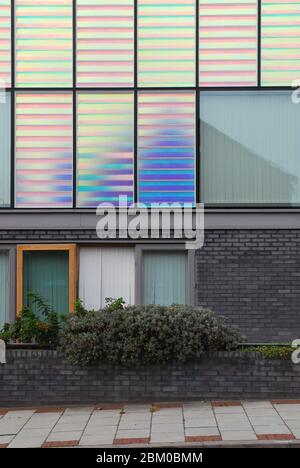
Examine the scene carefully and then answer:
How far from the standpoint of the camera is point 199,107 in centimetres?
1264

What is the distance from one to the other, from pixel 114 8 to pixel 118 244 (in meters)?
4.36

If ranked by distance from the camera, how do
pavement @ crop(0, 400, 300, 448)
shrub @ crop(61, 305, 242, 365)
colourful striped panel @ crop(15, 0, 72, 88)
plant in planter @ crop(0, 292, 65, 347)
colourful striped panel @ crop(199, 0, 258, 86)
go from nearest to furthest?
pavement @ crop(0, 400, 300, 448) < shrub @ crop(61, 305, 242, 365) < plant in planter @ crop(0, 292, 65, 347) < colourful striped panel @ crop(199, 0, 258, 86) < colourful striped panel @ crop(15, 0, 72, 88)

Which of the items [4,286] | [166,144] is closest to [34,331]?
[4,286]

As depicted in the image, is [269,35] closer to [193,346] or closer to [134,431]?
[193,346]

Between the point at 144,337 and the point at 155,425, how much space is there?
152 cm

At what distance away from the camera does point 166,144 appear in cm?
1266

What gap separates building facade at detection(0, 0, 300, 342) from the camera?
1262 centimetres

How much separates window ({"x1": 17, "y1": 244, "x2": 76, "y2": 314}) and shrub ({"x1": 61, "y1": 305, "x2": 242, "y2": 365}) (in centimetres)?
235

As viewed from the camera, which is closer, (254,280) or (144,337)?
(144,337)

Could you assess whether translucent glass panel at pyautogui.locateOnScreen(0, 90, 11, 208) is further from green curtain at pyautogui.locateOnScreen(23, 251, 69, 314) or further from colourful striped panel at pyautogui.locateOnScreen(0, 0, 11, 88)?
green curtain at pyautogui.locateOnScreen(23, 251, 69, 314)

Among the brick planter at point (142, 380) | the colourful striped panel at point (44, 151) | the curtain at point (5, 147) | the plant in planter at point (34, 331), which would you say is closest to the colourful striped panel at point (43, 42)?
the colourful striped panel at point (44, 151)

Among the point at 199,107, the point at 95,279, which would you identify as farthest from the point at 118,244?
the point at 199,107

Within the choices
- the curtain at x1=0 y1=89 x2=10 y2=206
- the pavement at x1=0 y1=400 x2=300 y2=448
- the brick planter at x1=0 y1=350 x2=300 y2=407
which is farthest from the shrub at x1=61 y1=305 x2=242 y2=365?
the curtain at x1=0 y1=89 x2=10 y2=206

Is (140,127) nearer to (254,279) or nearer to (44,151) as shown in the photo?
(44,151)
